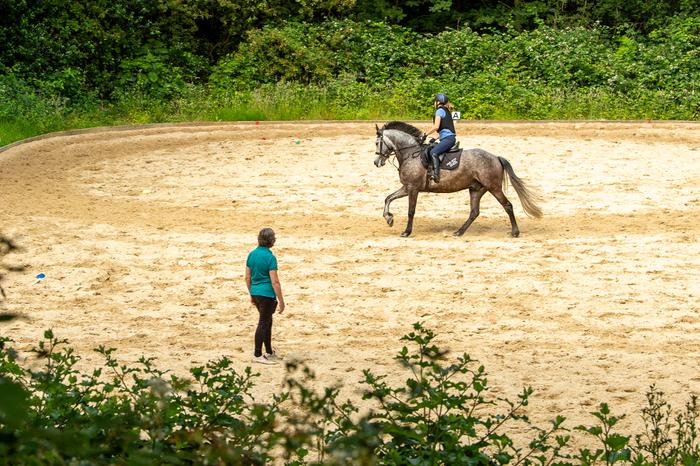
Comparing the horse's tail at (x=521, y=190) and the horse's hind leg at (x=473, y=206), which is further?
the horse's hind leg at (x=473, y=206)

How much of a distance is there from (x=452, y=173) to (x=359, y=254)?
2352mm

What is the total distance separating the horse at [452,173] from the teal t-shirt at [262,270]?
7.24 metres

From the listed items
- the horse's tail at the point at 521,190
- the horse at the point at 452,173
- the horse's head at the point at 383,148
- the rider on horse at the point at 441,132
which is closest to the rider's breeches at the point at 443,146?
the rider on horse at the point at 441,132

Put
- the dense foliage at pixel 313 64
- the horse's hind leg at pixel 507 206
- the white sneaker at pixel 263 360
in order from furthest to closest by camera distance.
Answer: the dense foliage at pixel 313 64
the horse's hind leg at pixel 507 206
the white sneaker at pixel 263 360

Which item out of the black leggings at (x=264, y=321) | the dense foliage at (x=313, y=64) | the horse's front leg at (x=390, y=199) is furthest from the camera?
the dense foliage at (x=313, y=64)

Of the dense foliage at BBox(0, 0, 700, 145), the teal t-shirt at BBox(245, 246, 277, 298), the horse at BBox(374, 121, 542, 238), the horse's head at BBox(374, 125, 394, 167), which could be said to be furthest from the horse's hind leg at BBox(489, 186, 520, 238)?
the dense foliage at BBox(0, 0, 700, 145)

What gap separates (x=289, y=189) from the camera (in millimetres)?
24141

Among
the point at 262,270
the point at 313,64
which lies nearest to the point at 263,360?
the point at 262,270

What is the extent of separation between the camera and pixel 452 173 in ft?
65.0

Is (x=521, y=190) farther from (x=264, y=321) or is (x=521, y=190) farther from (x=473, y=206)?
(x=264, y=321)

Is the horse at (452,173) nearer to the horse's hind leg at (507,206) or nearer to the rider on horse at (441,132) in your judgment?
the horse's hind leg at (507,206)

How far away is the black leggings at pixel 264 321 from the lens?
1278 cm

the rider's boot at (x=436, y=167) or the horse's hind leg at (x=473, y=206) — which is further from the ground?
the rider's boot at (x=436, y=167)

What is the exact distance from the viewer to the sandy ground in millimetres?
13438
